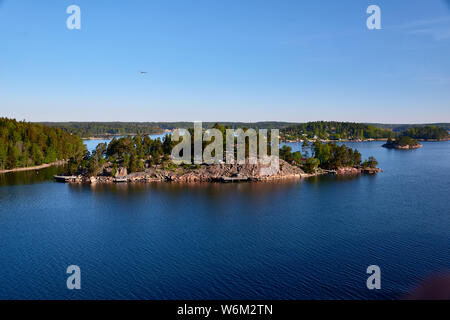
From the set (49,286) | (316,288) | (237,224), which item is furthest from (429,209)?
(49,286)

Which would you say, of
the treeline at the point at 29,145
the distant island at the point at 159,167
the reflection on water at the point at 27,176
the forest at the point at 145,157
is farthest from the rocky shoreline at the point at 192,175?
the treeline at the point at 29,145

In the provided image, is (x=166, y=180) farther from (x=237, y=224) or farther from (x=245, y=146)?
(x=237, y=224)
